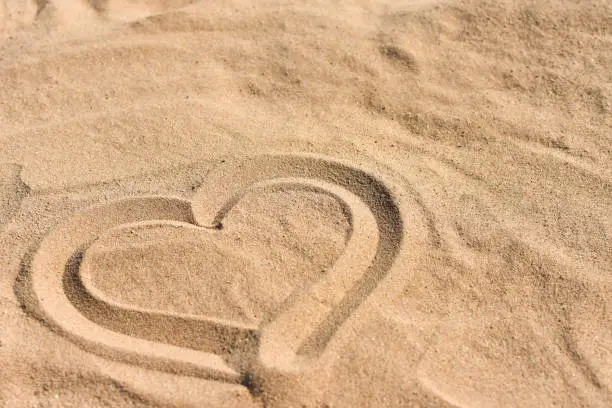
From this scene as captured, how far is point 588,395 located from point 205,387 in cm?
122

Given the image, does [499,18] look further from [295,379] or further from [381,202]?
[295,379]

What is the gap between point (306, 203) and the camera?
2.81m

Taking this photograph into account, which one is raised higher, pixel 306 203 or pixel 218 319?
pixel 306 203

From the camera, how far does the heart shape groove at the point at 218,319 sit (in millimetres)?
2273

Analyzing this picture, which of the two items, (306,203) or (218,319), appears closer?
(218,319)

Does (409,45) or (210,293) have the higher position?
(409,45)

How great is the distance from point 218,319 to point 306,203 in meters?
0.66

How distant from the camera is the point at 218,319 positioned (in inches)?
94.0

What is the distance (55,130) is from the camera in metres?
3.18

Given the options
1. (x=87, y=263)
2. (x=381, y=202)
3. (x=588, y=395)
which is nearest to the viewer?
(x=588, y=395)

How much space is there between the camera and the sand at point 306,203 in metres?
2.24

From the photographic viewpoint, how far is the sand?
2.24m

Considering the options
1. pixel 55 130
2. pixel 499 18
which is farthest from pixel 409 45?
pixel 55 130

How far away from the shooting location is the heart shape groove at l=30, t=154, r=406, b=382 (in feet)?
7.46
